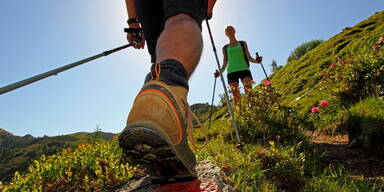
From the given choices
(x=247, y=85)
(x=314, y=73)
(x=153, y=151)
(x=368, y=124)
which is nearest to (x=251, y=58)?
(x=247, y=85)

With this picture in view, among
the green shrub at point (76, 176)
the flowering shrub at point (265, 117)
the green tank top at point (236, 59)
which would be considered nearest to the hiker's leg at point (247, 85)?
the flowering shrub at point (265, 117)

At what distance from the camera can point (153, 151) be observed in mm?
1153

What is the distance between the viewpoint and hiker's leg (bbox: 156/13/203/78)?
144 centimetres

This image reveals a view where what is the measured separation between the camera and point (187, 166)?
1.29 metres

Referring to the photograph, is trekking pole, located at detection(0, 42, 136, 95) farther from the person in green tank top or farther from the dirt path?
the person in green tank top

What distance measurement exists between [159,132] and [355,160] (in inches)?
148

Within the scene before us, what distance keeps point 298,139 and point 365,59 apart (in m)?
3.44

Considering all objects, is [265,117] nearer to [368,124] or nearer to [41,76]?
[368,124]

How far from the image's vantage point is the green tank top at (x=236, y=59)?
767cm

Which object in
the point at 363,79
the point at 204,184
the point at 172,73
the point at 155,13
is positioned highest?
the point at 155,13

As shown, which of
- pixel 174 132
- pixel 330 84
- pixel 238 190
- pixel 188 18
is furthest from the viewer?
pixel 330 84

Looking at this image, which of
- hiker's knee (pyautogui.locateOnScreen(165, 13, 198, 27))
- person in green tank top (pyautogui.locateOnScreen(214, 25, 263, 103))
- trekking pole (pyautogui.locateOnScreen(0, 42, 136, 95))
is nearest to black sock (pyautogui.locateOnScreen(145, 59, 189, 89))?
hiker's knee (pyautogui.locateOnScreen(165, 13, 198, 27))

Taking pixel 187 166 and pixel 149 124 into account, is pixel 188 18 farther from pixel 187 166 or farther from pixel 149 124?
pixel 187 166

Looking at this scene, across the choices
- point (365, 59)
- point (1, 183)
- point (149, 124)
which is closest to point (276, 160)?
point (149, 124)
